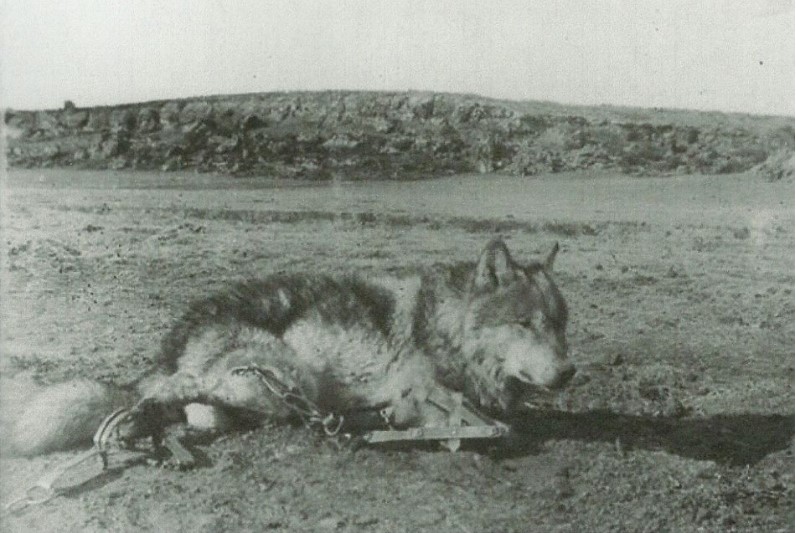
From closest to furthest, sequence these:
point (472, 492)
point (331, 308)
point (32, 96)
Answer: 1. point (472, 492)
2. point (331, 308)
3. point (32, 96)

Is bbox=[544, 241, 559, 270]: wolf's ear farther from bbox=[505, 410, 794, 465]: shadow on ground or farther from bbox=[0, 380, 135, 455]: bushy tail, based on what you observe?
bbox=[0, 380, 135, 455]: bushy tail

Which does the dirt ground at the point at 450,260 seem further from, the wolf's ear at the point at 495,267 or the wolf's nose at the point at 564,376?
the wolf's nose at the point at 564,376

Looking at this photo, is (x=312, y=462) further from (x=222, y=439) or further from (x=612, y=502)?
(x=612, y=502)

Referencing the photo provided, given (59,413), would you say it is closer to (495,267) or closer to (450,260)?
(450,260)

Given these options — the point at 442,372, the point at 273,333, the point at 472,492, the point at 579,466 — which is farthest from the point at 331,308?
the point at 579,466

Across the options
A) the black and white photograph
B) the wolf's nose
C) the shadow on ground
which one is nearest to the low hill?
the black and white photograph

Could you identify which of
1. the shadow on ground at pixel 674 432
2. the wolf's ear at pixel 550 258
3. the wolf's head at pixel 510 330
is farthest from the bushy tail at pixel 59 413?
the wolf's ear at pixel 550 258
